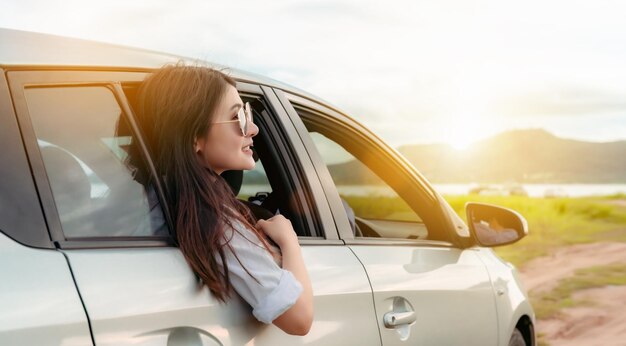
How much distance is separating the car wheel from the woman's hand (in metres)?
2.06

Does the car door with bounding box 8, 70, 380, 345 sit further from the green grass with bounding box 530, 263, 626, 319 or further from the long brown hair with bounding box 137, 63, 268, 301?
the green grass with bounding box 530, 263, 626, 319

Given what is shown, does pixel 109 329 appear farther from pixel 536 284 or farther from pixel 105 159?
pixel 536 284

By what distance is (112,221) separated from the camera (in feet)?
7.25

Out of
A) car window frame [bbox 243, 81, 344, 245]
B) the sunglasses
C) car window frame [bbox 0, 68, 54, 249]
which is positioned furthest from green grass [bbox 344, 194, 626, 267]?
car window frame [bbox 0, 68, 54, 249]

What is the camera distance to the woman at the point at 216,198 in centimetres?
231

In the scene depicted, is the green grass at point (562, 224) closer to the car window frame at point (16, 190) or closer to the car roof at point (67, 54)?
the car roof at point (67, 54)

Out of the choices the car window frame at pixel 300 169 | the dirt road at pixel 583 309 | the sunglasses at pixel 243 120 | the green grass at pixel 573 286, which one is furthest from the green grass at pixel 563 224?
the sunglasses at pixel 243 120

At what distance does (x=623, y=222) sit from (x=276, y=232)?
2596cm

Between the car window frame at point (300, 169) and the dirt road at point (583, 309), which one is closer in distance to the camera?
the car window frame at point (300, 169)

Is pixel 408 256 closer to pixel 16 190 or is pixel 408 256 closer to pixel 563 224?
pixel 16 190

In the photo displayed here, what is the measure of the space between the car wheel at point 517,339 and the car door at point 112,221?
194 centimetres

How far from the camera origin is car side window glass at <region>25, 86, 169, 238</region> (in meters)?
2.11

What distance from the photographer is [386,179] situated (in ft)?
12.4

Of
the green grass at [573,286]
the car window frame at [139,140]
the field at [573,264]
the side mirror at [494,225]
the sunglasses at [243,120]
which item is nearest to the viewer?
the car window frame at [139,140]
